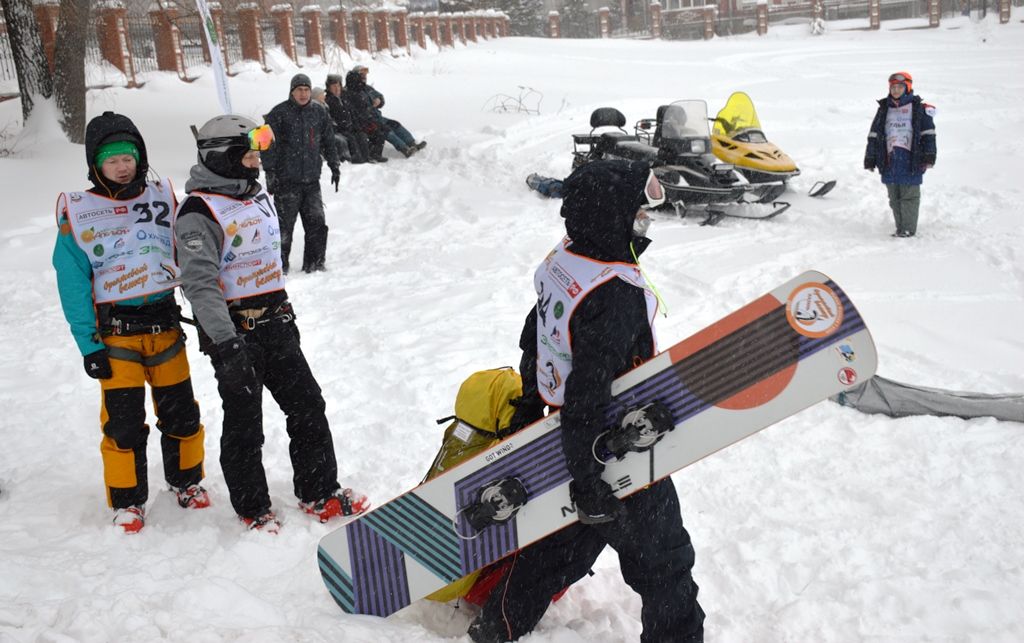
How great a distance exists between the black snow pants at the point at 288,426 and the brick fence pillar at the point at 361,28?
75.8ft

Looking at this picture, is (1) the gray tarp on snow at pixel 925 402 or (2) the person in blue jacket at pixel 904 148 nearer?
(1) the gray tarp on snow at pixel 925 402

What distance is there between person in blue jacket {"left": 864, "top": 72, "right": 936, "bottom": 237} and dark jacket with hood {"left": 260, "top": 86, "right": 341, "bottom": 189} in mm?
6030

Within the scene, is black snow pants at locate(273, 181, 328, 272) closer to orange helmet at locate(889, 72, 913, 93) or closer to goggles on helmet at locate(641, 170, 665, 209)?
goggles on helmet at locate(641, 170, 665, 209)

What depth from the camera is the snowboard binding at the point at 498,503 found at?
9.87 feet

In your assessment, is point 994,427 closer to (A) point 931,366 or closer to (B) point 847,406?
(B) point 847,406

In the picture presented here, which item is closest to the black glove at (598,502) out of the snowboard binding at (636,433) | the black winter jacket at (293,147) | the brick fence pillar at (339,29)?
the snowboard binding at (636,433)

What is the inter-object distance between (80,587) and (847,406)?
4.00 meters

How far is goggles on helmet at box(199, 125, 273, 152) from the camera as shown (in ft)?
11.2

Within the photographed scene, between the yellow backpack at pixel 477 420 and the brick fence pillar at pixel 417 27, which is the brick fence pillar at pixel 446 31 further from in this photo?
the yellow backpack at pixel 477 420

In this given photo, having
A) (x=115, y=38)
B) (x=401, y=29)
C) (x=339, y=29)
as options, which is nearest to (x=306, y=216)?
(x=115, y=38)

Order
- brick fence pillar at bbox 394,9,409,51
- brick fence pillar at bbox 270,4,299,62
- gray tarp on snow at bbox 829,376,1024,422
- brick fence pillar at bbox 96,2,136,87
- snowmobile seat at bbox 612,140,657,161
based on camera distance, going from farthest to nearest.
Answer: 1. brick fence pillar at bbox 394,9,409,51
2. brick fence pillar at bbox 270,4,299,62
3. brick fence pillar at bbox 96,2,136,87
4. snowmobile seat at bbox 612,140,657,161
5. gray tarp on snow at bbox 829,376,1024,422

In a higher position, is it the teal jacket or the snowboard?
the teal jacket

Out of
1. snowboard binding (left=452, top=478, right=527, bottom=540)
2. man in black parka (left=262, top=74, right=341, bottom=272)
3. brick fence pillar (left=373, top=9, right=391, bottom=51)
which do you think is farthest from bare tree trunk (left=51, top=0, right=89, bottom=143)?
brick fence pillar (left=373, top=9, right=391, bottom=51)

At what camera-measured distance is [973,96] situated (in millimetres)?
16297
